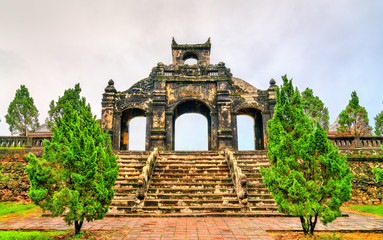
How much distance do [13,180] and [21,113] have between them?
8486mm

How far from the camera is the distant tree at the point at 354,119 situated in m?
16.2

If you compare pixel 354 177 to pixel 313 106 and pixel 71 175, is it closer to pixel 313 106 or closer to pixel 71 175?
pixel 313 106

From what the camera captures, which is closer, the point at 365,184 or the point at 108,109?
the point at 365,184

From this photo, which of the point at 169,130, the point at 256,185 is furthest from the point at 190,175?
the point at 169,130

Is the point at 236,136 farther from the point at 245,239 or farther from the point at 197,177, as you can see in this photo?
the point at 245,239

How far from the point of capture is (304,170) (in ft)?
18.8

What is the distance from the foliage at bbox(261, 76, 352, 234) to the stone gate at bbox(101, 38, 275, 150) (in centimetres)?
931

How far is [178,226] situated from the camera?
262 inches

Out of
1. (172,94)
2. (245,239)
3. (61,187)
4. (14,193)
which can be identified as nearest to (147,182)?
(61,187)

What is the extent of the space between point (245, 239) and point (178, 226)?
78.3 inches

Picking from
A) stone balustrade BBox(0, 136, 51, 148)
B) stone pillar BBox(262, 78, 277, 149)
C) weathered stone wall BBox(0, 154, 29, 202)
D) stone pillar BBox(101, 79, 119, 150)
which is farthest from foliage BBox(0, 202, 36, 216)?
stone pillar BBox(262, 78, 277, 149)

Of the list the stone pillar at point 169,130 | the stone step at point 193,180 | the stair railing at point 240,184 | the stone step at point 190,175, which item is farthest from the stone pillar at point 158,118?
the stair railing at point 240,184

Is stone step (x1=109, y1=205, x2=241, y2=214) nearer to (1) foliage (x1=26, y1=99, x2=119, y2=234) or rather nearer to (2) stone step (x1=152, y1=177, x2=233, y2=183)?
(2) stone step (x1=152, y1=177, x2=233, y2=183)

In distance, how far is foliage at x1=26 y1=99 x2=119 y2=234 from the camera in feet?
17.1
